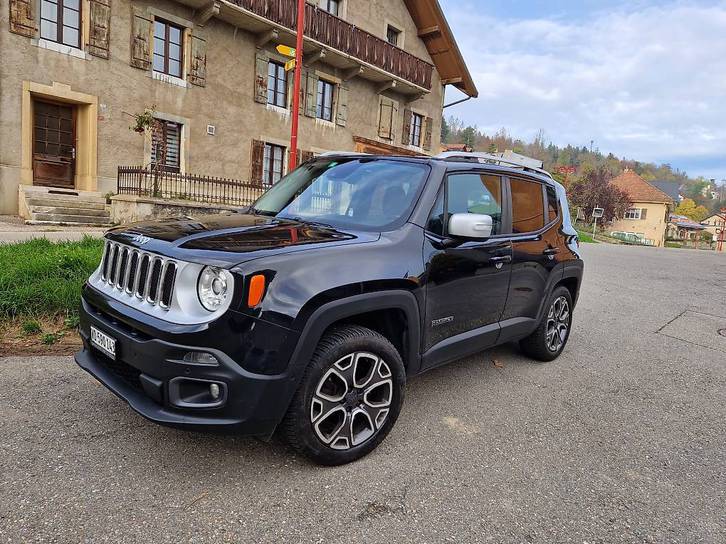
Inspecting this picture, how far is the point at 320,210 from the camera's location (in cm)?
341

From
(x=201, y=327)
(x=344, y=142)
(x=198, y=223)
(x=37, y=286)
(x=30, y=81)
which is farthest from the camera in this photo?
(x=344, y=142)

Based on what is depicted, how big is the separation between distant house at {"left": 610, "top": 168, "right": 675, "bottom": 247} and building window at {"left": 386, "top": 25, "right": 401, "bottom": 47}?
41.5m

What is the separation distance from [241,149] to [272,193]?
47.4 feet

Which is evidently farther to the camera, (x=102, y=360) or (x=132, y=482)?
(x=102, y=360)

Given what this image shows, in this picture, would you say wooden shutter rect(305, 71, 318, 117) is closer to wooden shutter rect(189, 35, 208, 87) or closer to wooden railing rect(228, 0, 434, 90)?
wooden railing rect(228, 0, 434, 90)

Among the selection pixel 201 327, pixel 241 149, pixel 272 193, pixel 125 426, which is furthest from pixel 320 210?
pixel 241 149

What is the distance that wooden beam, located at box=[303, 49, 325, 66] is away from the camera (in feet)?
59.7

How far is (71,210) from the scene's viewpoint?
12.5 metres

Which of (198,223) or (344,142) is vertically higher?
(344,142)

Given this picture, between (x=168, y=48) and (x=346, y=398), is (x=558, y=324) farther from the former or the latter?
(x=168, y=48)

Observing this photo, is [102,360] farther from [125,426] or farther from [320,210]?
[320,210]

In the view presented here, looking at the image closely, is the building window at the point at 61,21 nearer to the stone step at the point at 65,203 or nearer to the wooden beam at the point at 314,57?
the stone step at the point at 65,203

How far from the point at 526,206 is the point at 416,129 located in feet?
69.7

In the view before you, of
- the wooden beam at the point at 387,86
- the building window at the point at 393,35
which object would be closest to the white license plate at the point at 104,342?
the wooden beam at the point at 387,86
